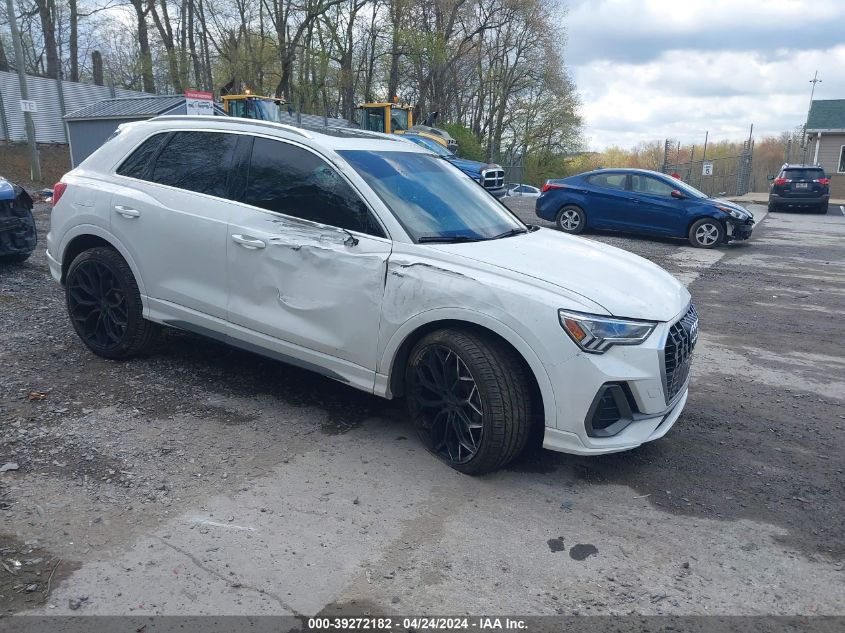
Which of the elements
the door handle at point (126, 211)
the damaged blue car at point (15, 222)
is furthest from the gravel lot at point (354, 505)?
the damaged blue car at point (15, 222)

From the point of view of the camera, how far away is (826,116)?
125 ft

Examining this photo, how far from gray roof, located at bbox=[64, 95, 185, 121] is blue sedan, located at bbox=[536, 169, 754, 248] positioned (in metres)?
14.0

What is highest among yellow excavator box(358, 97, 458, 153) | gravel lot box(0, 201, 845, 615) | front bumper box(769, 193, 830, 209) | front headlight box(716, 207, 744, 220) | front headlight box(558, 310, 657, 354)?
yellow excavator box(358, 97, 458, 153)

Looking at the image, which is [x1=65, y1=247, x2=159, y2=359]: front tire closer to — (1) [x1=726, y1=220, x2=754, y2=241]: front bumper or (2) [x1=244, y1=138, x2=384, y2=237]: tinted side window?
(2) [x1=244, y1=138, x2=384, y2=237]: tinted side window

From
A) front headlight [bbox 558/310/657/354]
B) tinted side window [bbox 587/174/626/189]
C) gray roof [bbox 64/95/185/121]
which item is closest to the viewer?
front headlight [bbox 558/310/657/354]

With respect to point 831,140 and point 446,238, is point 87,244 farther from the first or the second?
point 831,140

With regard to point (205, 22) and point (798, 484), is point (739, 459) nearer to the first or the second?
point (798, 484)

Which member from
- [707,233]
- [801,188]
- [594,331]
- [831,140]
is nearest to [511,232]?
[594,331]

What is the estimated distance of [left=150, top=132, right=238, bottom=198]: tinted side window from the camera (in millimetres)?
4613

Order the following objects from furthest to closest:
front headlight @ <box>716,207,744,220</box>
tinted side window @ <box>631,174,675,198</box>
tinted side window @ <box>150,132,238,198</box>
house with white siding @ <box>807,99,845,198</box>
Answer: house with white siding @ <box>807,99,845,198</box>, tinted side window @ <box>631,174,675,198</box>, front headlight @ <box>716,207,744,220</box>, tinted side window @ <box>150,132,238,198</box>

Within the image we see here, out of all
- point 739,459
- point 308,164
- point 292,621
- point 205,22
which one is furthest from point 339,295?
point 205,22

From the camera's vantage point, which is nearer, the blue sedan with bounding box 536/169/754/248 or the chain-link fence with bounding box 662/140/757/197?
the blue sedan with bounding box 536/169/754/248

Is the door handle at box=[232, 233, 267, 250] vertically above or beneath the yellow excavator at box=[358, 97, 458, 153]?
beneath

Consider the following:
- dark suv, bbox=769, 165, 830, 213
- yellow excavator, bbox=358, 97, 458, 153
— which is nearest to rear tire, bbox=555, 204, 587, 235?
yellow excavator, bbox=358, 97, 458, 153
